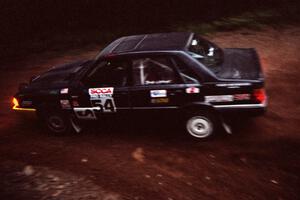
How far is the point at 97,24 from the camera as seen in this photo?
49.1 ft

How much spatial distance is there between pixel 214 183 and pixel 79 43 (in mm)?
9894

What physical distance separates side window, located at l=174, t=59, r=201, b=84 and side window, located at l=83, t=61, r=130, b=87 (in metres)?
0.88

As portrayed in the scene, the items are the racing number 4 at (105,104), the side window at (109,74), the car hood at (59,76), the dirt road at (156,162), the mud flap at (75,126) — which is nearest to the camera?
the dirt road at (156,162)

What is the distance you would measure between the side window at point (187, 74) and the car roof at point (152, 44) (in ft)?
0.86

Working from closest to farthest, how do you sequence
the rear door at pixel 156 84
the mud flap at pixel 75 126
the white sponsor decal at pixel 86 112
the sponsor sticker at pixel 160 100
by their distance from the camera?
the rear door at pixel 156 84, the sponsor sticker at pixel 160 100, the white sponsor decal at pixel 86 112, the mud flap at pixel 75 126

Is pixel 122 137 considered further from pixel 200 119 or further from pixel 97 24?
pixel 97 24

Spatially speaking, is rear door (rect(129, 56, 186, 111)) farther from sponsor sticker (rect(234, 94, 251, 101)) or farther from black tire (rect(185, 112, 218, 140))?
sponsor sticker (rect(234, 94, 251, 101))

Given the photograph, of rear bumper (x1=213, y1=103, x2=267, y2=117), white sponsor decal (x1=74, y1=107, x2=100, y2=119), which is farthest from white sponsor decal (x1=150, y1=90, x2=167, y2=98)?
white sponsor decal (x1=74, y1=107, x2=100, y2=119)

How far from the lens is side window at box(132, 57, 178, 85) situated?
18.2 ft

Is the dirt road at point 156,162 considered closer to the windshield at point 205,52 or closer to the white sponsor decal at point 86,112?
the white sponsor decal at point 86,112

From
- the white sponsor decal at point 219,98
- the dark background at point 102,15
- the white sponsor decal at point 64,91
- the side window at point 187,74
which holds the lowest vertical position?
the white sponsor decal at point 219,98

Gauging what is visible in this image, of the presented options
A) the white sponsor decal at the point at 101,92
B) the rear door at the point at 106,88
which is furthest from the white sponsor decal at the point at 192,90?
the white sponsor decal at the point at 101,92

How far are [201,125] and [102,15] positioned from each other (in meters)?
10.6

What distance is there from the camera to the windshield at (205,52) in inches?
221
